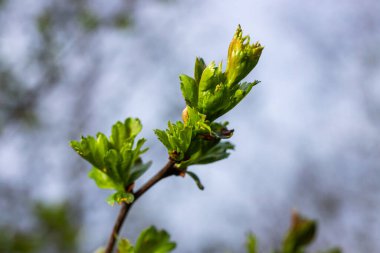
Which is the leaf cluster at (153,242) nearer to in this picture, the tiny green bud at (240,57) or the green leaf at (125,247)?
the green leaf at (125,247)

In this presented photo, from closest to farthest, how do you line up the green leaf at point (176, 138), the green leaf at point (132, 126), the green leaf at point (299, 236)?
the green leaf at point (176, 138), the green leaf at point (132, 126), the green leaf at point (299, 236)

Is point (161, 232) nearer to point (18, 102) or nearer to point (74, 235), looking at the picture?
point (74, 235)

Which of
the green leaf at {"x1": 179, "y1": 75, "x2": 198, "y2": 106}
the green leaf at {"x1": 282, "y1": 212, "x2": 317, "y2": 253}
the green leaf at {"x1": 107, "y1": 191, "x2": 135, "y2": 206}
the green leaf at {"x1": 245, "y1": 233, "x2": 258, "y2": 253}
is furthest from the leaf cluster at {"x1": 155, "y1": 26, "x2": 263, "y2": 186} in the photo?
the green leaf at {"x1": 282, "y1": 212, "x2": 317, "y2": 253}

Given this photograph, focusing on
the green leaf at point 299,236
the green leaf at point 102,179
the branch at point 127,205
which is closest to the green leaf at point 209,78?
the branch at point 127,205

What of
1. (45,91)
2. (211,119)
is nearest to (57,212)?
(45,91)

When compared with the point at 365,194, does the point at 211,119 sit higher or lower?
lower

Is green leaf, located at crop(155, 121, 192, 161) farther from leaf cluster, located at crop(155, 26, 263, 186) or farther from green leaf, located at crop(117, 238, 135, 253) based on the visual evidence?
green leaf, located at crop(117, 238, 135, 253)
